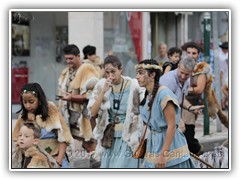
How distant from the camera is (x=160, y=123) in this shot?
8.34 metres

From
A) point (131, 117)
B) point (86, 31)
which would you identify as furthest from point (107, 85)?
point (86, 31)

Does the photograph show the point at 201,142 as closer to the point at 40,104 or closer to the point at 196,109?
the point at 196,109

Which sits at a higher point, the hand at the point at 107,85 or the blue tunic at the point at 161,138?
the hand at the point at 107,85

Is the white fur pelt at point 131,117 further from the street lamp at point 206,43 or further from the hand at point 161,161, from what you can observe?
the street lamp at point 206,43

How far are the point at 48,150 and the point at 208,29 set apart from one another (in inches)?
210

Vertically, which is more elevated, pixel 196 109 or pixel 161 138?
pixel 196 109

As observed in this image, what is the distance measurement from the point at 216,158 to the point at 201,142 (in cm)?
129

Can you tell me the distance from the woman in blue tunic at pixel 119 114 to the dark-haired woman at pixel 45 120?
0.63 meters

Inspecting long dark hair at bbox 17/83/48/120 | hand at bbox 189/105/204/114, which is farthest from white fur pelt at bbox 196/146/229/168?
long dark hair at bbox 17/83/48/120

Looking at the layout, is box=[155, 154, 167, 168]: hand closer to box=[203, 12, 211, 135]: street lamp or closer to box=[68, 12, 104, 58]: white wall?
box=[203, 12, 211, 135]: street lamp

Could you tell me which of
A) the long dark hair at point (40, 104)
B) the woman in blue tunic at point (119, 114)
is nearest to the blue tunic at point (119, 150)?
the woman in blue tunic at point (119, 114)

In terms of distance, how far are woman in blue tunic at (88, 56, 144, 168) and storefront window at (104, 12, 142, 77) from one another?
2064 mm

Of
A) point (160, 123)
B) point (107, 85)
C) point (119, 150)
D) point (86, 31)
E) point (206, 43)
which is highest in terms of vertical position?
point (86, 31)

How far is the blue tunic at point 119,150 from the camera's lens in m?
9.06
